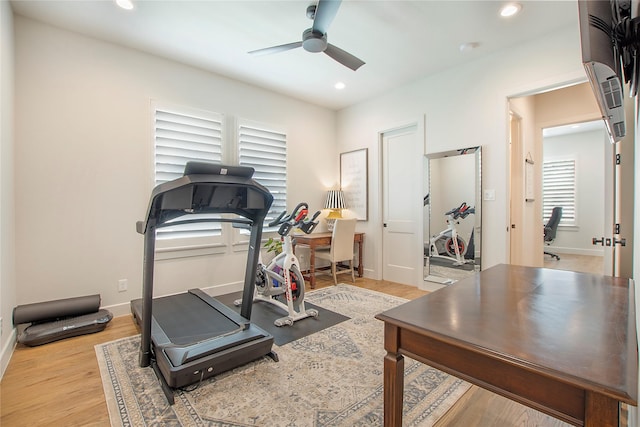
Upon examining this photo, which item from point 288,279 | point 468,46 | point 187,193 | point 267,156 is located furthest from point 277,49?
point 288,279

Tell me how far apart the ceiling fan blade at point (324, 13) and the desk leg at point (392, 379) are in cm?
223

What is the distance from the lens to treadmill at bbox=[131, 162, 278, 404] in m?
1.89

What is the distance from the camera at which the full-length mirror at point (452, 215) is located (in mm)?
3670

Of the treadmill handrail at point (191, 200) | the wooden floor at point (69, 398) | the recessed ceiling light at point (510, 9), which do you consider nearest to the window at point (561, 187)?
the recessed ceiling light at point (510, 9)

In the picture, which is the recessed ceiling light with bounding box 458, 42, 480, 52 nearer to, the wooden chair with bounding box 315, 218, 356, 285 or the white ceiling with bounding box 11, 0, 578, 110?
the white ceiling with bounding box 11, 0, 578, 110

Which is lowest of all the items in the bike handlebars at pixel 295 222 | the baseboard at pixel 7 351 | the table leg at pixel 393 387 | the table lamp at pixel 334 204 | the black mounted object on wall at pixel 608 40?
the baseboard at pixel 7 351

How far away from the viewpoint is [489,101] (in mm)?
3520

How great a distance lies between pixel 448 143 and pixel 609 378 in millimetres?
3623

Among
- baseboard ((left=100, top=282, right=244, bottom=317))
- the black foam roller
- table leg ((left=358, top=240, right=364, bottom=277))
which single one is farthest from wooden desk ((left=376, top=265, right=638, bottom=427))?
table leg ((left=358, top=240, right=364, bottom=277))

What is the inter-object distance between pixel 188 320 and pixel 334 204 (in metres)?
3.05

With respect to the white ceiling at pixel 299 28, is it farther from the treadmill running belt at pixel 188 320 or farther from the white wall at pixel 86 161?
the treadmill running belt at pixel 188 320

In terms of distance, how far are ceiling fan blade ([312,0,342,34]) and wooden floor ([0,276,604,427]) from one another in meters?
2.81

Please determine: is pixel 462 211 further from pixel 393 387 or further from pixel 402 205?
pixel 393 387

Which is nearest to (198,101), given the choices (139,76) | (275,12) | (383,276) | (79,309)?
(139,76)
